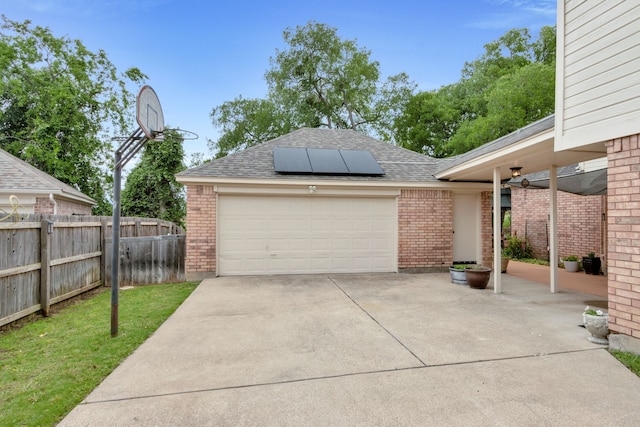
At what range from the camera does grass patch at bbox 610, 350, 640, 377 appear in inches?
124

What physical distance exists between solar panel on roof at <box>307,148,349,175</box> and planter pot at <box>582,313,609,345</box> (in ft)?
19.2

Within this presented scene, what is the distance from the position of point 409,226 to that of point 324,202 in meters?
2.36

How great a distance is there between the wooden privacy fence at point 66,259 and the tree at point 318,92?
16205 millimetres

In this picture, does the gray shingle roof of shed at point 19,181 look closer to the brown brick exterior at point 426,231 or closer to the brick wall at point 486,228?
the brown brick exterior at point 426,231

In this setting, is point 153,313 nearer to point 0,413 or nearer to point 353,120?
point 0,413

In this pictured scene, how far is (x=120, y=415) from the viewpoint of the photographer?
2.40 m

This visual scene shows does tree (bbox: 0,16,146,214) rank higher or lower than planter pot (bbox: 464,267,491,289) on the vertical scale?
higher

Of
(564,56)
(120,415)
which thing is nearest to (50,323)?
(120,415)

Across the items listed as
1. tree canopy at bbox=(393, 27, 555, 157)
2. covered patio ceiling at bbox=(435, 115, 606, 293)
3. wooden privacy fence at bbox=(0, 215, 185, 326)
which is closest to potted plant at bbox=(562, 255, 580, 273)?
covered patio ceiling at bbox=(435, 115, 606, 293)

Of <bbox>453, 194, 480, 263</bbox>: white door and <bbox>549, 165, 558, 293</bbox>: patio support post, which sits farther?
<bbox>453, 194, 480, 263</bbox>: white door

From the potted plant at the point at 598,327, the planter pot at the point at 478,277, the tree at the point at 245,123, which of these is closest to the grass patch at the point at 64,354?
the potted plant at the point at 598,327

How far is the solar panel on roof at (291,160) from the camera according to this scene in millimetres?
8328

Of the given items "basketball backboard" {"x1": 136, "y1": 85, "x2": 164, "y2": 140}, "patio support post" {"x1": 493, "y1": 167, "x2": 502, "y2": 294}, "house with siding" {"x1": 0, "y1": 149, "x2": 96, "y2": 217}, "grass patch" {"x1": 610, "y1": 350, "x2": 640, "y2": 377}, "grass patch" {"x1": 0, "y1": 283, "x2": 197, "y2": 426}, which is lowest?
"grass patch" {"x1": 0, "y1": 283, "x2": 197, "y2": 426}

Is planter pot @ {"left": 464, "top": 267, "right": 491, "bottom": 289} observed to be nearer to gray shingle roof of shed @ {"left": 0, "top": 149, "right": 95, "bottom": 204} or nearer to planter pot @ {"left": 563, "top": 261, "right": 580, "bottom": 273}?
planter pot @ {"left": 563, "top": 261, "right": 580, "bottom": 273}
